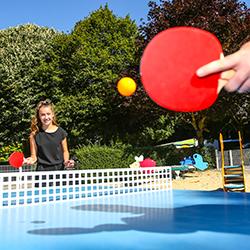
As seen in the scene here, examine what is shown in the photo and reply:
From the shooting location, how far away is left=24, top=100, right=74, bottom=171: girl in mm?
6254

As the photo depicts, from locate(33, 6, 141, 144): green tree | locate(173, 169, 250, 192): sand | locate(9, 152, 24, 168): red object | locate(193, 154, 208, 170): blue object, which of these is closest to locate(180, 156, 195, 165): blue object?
locate(193, 154, 208, 170): blue object

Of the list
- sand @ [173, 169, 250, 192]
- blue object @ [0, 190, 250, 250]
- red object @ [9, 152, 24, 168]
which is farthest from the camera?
sand @ [173, 169, 250, 192]

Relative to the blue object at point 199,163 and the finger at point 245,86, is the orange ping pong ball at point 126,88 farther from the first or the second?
the blue object at point 199,163

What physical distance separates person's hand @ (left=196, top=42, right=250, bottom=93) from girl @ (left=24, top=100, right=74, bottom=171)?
4441mm

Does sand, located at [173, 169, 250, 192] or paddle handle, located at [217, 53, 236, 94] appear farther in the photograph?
sand, located at [173, 169, 250, 192]

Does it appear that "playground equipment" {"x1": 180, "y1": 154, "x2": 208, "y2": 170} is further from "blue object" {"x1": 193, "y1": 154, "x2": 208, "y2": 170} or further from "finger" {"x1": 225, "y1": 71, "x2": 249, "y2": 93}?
"finger" {"x1": 225, "y1": 71, "x2": 249, "y2": 93}

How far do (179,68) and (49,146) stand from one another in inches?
163

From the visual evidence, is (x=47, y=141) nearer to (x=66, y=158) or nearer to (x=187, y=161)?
(x=66, y=158)

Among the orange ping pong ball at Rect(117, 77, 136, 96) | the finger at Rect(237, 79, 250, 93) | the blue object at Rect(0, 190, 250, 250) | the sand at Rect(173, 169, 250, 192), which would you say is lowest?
the blue object at Rect(0, 190, 250, 250)

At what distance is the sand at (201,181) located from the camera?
13.1 meters

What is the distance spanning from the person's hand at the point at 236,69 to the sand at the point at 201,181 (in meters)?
10.9

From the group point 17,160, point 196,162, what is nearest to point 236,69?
point 17,160

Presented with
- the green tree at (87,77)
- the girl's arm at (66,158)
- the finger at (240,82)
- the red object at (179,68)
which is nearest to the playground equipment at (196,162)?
the green tree at (87,77)

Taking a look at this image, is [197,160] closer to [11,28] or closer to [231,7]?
[231,7]
